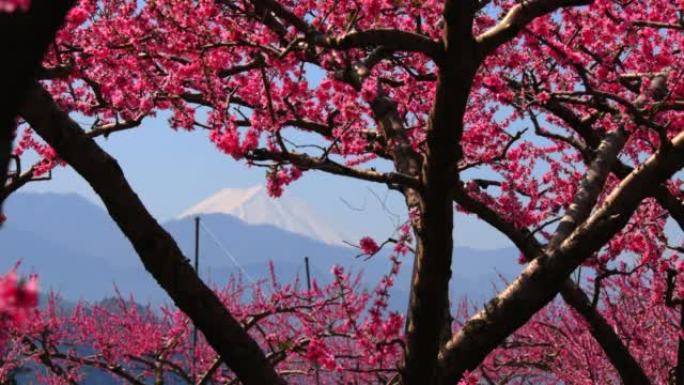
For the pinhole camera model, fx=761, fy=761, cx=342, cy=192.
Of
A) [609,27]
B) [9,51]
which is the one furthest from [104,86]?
[9,51]

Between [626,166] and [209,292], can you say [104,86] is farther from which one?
[626,166]

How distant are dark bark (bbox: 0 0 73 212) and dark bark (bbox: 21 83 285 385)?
2.81m

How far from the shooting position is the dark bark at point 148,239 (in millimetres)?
4508

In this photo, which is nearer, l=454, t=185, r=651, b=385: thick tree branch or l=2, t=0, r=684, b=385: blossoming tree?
l=2, t=0, r=684, b=385: blossoming tree

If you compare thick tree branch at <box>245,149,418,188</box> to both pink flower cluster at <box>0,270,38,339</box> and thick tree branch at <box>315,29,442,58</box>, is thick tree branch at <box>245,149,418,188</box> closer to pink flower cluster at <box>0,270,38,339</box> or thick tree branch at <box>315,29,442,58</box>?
thick tree branch at <box>315,29,442,58</box>

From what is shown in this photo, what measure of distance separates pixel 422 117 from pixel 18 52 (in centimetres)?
848

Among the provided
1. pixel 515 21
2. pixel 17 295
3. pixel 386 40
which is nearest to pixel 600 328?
pixel 515 21

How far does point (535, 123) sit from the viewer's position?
769cm

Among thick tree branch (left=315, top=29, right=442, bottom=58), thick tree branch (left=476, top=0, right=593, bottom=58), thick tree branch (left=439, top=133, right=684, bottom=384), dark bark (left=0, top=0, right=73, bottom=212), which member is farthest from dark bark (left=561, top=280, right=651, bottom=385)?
dark bark (left=0, top=0, right=73, bottom=212)

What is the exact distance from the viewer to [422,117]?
32.7 ft

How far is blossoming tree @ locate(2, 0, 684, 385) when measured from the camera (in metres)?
4.60

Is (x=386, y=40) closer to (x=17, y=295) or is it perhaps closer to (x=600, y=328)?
(x=17, y=295)

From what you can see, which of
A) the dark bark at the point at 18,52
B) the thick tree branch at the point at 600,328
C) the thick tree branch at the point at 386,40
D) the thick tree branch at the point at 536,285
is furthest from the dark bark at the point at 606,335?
the dark bark at the point at 18,52

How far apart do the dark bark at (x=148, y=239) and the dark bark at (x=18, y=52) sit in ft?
9.22
